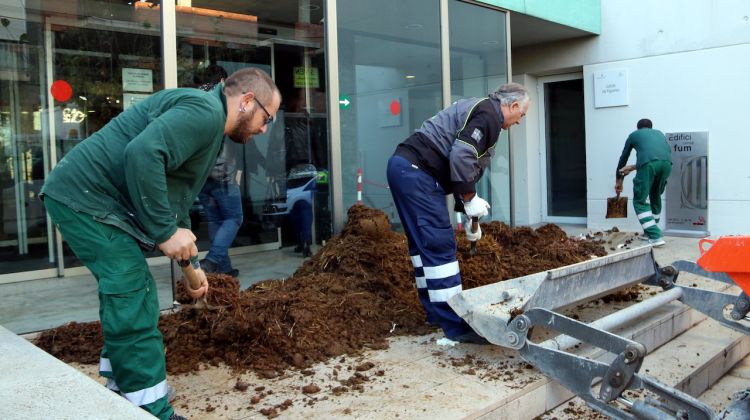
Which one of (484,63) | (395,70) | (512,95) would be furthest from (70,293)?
(484,63)

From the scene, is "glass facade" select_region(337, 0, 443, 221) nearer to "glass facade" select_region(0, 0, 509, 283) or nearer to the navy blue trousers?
"glass facade" select_region(0, 0, 509, 283)

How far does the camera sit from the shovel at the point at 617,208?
29.4 ft

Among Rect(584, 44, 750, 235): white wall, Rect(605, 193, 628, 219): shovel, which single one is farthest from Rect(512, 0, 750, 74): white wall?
Rect(605, 193, 628, 219): shovel

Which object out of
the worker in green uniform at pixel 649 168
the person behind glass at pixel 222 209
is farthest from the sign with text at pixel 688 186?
the person behind glass at pixel 222 209

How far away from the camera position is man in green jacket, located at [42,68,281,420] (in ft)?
7.99

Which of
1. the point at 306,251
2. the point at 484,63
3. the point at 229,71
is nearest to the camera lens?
the point at 306,251

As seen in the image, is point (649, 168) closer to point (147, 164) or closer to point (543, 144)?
point (543, 144)

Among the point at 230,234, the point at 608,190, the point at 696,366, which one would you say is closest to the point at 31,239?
the point at 230,234

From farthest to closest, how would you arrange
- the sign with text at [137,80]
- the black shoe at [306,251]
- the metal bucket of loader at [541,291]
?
the sign with text at [137,80], the black shoe at [306,251], the metal bucket of loader at [541,291]

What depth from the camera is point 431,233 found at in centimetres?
382

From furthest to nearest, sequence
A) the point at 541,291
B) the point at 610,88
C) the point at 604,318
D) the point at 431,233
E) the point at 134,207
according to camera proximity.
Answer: the point at 610,88 → the point at 431,233 → the point at 604,318 → the point at 541,291 → the point at 134,207

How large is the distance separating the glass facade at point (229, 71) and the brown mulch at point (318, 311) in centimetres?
91

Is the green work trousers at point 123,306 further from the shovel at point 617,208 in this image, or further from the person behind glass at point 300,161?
the shovel at point 617,208

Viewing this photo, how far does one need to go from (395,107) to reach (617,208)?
4.13 metres
